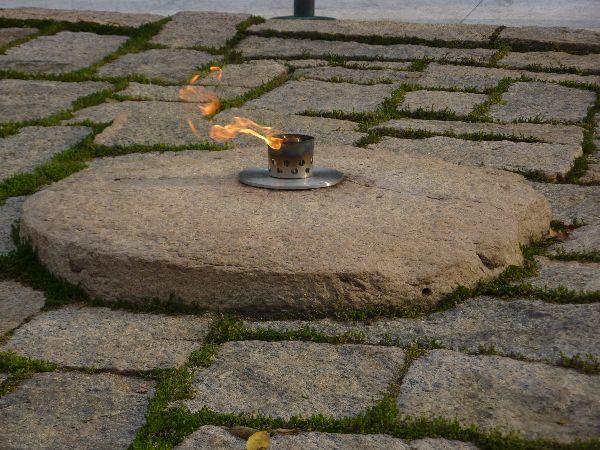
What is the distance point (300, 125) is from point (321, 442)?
2.70 metres

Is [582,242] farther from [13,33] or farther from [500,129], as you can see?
[13,33]

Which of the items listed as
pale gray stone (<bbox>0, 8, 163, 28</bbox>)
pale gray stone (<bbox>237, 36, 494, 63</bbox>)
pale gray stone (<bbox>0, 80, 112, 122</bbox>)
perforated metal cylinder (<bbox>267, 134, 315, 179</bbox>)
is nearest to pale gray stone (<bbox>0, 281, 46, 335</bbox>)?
perforated metal cylinder (<bbox>267, 134, 315, 179</bbox>)

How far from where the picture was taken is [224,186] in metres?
3.44

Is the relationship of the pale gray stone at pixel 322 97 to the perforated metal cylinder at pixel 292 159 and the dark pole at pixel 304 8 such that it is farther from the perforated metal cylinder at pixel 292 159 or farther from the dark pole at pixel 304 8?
the dark pole at pixel 304 8

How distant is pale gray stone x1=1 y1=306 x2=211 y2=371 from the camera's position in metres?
2.56

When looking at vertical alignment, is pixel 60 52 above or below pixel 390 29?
below

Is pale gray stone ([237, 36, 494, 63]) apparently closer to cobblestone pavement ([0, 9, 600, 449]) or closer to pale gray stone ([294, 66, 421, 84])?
pale gray stone ([294, 66, 421, 84])

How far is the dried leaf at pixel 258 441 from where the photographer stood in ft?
7.00

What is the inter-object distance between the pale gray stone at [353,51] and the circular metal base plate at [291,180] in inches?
101

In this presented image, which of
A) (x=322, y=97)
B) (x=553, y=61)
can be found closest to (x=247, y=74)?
(x=322, y=97)

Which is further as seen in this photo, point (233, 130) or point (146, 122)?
point (146, 122)

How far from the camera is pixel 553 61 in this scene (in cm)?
588

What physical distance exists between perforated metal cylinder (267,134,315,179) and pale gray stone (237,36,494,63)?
2653 millimetres

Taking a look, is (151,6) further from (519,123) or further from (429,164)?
(429,164)
